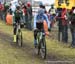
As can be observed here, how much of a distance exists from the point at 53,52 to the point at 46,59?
2456mm

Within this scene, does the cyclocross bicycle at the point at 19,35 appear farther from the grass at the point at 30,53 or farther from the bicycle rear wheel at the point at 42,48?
the bicycle rear wheel at the point at 42,48

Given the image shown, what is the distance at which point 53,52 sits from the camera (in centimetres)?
1812

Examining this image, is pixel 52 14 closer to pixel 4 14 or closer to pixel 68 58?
pixel 4 14

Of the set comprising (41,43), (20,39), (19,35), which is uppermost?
(41,43)

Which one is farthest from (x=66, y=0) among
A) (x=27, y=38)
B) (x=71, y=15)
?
(x=27, y=38)

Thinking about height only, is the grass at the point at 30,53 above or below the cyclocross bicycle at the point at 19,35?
below

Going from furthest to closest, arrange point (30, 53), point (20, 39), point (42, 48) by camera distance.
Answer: point (20, 39) < point (30, 53) < point (42, 48)

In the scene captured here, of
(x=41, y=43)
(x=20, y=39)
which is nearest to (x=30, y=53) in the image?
(x=41, y=43)

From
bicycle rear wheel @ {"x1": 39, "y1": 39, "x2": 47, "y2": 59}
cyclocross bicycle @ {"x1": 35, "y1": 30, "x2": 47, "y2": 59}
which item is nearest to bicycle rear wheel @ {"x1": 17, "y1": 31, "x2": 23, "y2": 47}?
cyclocross bicycle @ {"x1": 35, "y1": 30, "x2": 47, "y2": 59}

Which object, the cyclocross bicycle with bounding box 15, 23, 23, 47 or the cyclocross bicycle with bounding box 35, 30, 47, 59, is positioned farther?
the cyclocross bicycle with bounding box 15, 23, 23, 47

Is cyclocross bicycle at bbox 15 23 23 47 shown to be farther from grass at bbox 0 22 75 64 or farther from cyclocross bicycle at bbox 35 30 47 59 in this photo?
cyclocross bicycle at bbox 35 30 47 59

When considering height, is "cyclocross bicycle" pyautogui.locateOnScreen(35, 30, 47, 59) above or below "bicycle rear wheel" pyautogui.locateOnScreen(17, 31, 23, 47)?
above

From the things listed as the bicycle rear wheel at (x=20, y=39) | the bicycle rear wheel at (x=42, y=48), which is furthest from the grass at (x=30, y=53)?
the bicycle rear wheel at (x=20, y=39)

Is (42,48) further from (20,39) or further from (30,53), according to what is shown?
(20,39)
